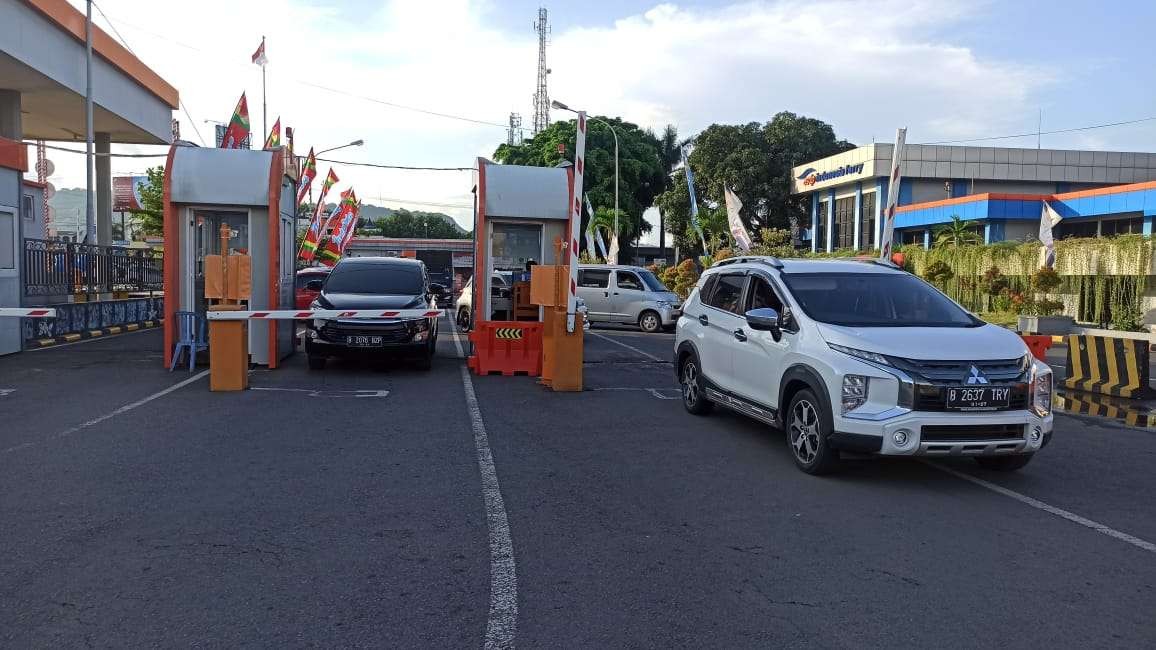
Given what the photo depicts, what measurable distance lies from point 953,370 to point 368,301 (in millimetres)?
9326

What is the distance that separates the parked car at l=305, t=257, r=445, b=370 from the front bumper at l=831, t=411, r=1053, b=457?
7.97m

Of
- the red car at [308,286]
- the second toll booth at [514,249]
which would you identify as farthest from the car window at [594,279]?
the second toll booth at [514,249]

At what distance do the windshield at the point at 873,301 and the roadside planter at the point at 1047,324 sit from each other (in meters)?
17.8

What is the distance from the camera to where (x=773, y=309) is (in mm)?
8234

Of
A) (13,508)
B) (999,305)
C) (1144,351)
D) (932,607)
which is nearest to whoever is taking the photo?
(932,607)

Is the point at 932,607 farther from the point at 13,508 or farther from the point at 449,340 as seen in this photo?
the point at 449,340

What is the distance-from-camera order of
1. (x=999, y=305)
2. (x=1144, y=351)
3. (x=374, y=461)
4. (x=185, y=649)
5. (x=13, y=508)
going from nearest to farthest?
(x=185, y=649)
(x=13, y=508)
(x=374, y=461)
(x=1144, y=351)
(x=999, y=305)

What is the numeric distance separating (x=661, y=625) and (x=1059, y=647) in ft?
5.97

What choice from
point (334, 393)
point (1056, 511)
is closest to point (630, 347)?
point (334, 393)

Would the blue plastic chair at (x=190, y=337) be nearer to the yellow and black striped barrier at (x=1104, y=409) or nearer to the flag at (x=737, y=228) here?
the yellow and black striped barrier at (x=1104, y=409)

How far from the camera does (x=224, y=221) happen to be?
14859mm

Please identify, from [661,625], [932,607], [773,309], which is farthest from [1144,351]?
[661,625]

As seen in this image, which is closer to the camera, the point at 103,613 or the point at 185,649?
the point at 185,649

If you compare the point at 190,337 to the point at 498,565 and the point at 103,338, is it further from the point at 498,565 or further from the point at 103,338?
the point at 498,565
